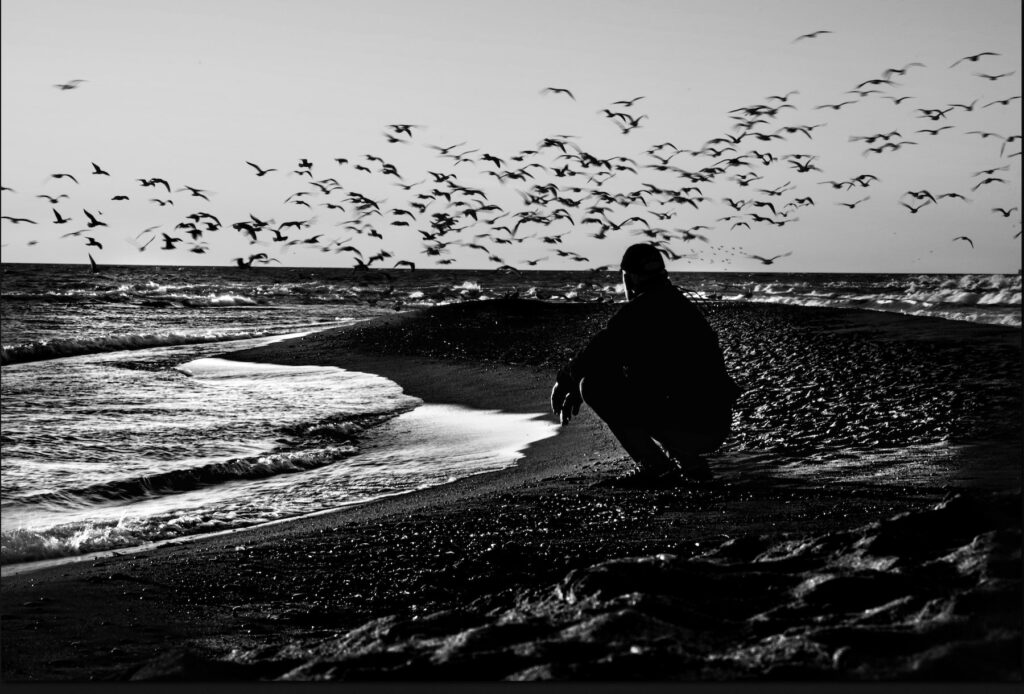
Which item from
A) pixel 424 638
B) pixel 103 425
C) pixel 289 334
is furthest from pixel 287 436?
pixel 289 334

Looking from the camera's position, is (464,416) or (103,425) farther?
(464,416)

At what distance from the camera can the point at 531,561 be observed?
4.10 m

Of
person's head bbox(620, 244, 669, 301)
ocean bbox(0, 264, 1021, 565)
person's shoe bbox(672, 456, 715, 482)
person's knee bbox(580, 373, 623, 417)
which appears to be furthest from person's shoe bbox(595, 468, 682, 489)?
ocean bbox(0, 264, 1021, 565)

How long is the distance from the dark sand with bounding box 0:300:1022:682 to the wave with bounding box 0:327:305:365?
1477 cm

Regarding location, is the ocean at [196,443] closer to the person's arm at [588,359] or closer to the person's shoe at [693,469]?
the person's shoe at [693,469]

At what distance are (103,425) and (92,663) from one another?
657 centimetres

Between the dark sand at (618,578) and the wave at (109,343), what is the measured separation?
14.8 meters

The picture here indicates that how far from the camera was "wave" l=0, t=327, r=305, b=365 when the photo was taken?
1880 cm

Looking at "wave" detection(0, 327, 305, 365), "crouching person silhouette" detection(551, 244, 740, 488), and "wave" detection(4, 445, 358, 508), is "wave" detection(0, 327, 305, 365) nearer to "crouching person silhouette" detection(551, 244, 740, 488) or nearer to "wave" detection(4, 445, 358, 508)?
"wave" detection(4, 445, 358, 508)

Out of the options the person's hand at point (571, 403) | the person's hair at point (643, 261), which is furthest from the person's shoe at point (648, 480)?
the person's hair at point (643, 261)

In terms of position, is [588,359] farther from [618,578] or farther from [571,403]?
[618,578]

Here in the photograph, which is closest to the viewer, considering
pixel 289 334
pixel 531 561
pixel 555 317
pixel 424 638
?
pixel 424 638

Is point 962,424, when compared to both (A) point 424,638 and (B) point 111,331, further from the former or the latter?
(B) point 111,331

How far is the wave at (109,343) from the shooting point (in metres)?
18.8
